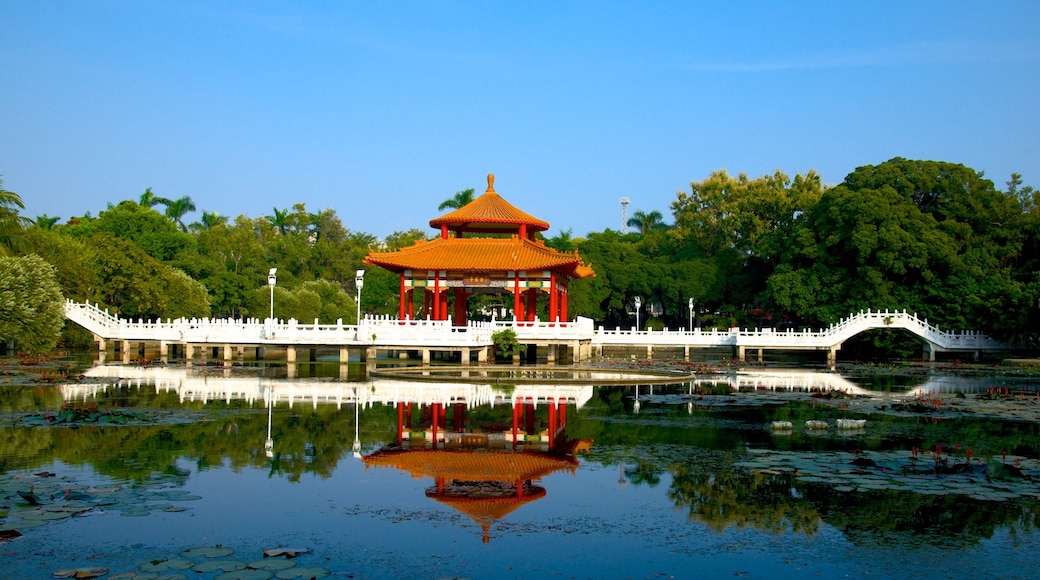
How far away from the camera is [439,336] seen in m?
36.5

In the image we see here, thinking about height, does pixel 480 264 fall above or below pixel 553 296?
above

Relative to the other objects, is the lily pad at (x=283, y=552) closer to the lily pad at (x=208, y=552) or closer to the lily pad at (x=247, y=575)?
the lily pad at (x=208, y=552)

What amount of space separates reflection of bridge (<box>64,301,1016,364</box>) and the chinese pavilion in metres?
1.87

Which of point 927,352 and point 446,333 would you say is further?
point 927,352

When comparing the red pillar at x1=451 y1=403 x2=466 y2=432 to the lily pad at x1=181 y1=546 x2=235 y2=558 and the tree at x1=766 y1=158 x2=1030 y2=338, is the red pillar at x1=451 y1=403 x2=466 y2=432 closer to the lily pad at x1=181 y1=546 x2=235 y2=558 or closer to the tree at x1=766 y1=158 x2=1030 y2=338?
the lily pad at x1=181 y1=546 x2=235 y2=558

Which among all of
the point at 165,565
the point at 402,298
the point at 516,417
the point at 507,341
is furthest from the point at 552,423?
the point at 402,298

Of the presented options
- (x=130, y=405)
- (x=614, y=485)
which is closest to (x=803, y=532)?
(x=614, y=485)

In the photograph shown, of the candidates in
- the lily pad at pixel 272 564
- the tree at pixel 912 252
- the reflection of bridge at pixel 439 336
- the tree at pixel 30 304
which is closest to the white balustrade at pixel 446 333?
the reflection of bridge at pixel 439 336

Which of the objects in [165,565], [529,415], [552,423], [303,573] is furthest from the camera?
[529,415]

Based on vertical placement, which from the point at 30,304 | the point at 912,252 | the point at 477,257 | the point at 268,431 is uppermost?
the point at 912,252

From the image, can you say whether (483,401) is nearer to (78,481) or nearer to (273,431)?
(273,431)

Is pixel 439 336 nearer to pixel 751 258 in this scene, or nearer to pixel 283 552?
pixel 283 552

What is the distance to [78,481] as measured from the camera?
39.6 feet

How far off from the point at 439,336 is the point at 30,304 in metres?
13.6
